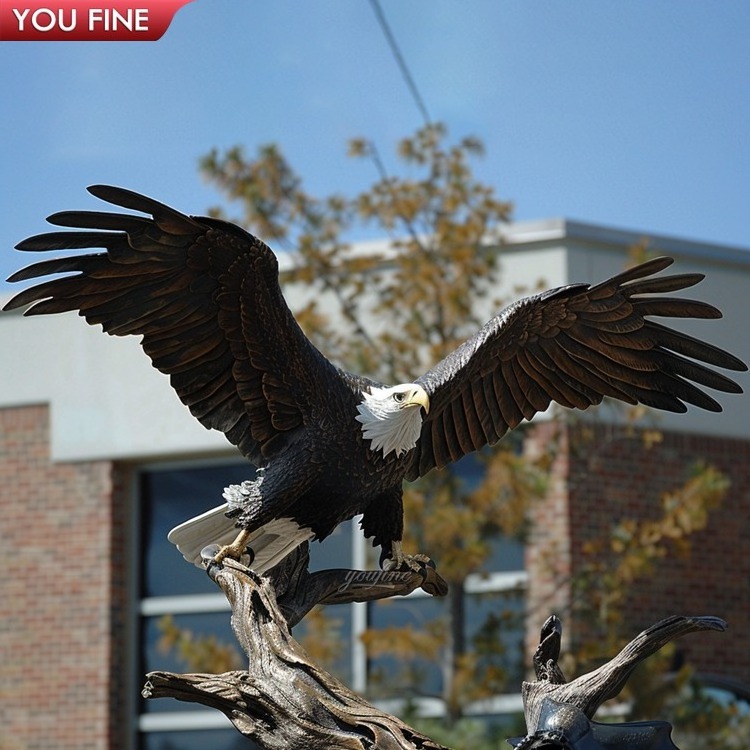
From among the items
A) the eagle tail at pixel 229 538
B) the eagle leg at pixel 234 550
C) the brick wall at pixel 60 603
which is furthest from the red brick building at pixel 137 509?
the eagle leg at pixel 234 550

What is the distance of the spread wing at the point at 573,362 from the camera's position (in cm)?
440

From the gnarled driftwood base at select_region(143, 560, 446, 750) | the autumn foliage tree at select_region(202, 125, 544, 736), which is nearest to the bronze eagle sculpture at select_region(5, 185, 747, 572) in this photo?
the gnarled driftwood base at select_region(143, 560, 446, 750)

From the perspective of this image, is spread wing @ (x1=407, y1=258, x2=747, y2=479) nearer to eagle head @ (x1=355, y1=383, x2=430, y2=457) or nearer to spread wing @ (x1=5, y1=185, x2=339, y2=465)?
eagle head @ (x1=355, y1=383, x2=430, y2=457)

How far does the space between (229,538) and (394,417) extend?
59cm

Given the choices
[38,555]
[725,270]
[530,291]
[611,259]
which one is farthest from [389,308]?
[38,555]

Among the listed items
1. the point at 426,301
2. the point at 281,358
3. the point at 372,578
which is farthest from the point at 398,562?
the point at 426,301

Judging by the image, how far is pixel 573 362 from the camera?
459 cm

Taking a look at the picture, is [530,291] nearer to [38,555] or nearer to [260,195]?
[260,195]

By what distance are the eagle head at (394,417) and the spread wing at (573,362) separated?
0.25 m

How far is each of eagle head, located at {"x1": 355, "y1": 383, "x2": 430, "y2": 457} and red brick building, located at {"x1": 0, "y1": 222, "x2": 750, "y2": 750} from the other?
20.7ft

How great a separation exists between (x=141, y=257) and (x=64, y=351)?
7.88m

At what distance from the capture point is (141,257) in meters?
4.09

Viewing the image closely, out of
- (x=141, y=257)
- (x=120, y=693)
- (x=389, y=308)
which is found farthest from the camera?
(x=120, y=693)

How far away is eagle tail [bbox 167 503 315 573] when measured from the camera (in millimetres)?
4219
